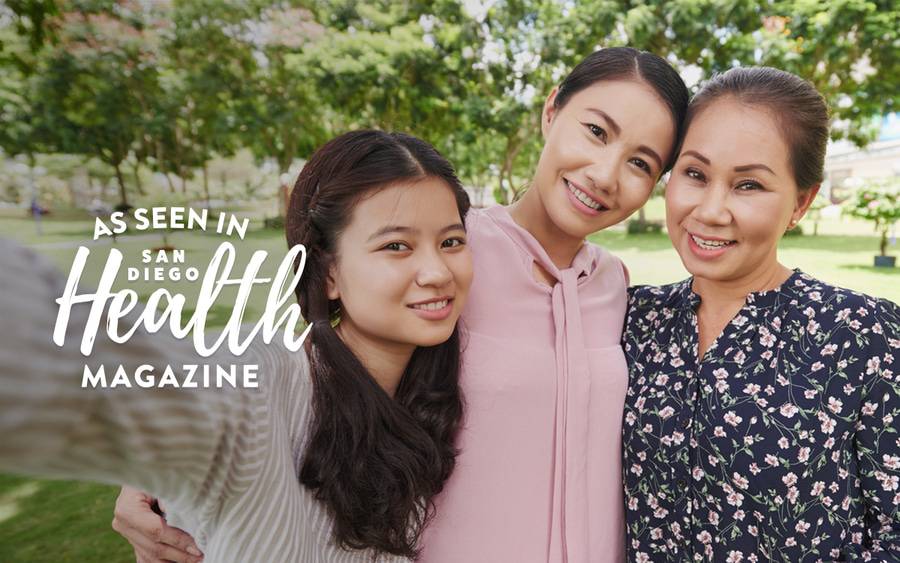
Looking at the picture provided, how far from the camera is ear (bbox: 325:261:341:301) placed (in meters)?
1.39

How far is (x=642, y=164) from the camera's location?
1671 mm

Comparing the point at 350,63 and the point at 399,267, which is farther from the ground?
the point at 350,63

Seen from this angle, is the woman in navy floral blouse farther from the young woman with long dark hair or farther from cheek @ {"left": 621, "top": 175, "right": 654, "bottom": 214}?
the young woman with long dark hair

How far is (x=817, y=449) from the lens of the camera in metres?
1.32

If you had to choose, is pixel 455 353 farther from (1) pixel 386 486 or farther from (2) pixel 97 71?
(2) pixel 97 71

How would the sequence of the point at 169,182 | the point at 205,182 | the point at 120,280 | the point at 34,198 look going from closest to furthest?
1. the point at 120,280
2. the point at 34,198
3. the point at 169,182
4. the point at 205,182

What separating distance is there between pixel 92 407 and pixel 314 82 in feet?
42.6

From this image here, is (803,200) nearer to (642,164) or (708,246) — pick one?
(708,246)

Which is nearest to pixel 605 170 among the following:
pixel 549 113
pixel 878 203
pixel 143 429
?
pixel 549 113

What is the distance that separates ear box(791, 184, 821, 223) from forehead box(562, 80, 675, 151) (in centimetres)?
35

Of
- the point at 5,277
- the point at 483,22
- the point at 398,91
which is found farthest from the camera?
the point at 483,22

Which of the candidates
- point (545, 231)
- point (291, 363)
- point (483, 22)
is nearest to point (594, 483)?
point (545, 231)

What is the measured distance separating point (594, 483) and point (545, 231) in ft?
2.39

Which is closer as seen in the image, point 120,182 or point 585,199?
point 585,199
